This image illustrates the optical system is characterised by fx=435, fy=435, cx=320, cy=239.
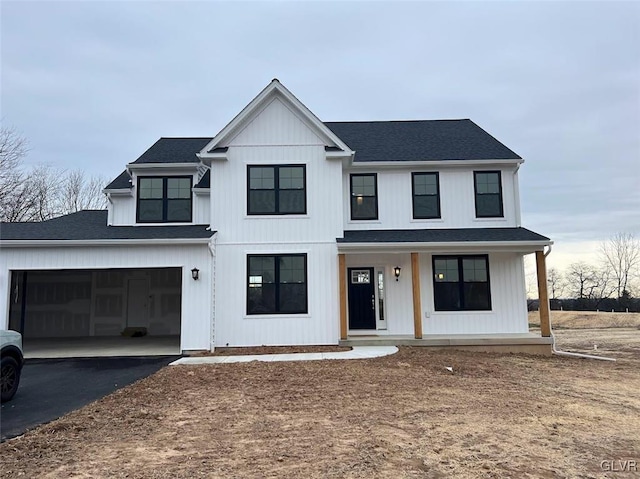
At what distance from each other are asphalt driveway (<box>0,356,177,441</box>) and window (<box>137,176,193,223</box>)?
4727 millimetres

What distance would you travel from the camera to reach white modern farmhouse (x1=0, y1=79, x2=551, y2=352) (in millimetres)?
12312

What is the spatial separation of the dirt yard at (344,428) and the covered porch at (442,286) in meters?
4.18

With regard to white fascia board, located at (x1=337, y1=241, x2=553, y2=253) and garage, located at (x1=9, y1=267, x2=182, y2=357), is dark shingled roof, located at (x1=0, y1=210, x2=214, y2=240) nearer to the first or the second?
garage, located at (x1=9, y1=267, x2=182, y2=357)

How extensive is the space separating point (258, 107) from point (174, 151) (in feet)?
13.2

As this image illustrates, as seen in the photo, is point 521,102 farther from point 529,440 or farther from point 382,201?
point 529,440

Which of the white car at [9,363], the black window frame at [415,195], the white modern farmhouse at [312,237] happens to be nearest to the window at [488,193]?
the white modern farmhouse at [312,237]

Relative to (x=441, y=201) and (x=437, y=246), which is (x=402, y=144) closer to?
(x=441, y=201)

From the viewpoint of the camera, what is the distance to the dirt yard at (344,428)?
4316 millimetres

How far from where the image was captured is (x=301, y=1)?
15648 millimetres

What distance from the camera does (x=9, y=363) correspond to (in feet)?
24.0

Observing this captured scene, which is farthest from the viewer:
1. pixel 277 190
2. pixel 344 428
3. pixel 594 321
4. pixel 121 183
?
pixel 594 321

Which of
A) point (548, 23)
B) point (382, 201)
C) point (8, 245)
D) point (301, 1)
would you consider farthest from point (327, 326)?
point (548, 23)

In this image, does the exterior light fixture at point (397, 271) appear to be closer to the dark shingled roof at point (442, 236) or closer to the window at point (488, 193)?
the dark shingled roof at point (442, 236)

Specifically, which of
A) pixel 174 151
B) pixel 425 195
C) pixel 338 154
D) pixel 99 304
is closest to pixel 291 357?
pixel 338 154
